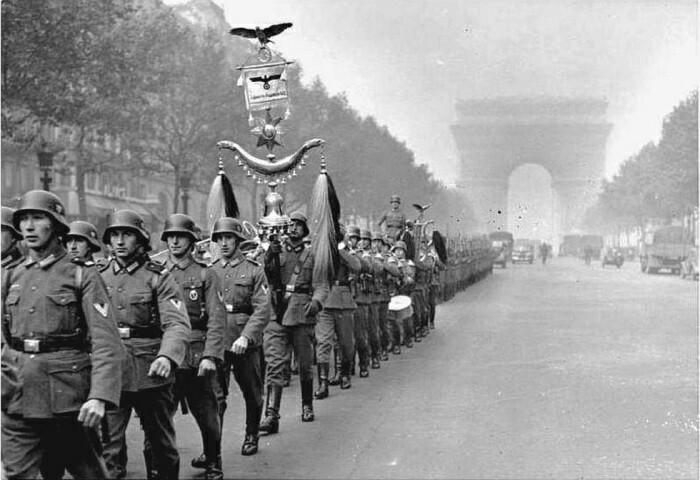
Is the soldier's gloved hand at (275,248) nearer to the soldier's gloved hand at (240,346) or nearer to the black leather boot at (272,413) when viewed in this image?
the black leather boot at (272,413)

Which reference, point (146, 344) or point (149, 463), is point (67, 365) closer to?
point (146, 344)

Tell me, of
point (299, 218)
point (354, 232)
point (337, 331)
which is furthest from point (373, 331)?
point (299, 218)

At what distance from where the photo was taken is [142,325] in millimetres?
5750

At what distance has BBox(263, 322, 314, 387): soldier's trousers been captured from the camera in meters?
8.33

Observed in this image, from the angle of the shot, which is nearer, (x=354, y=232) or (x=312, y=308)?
(x=312, y=308)

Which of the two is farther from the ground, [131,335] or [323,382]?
[131,335]

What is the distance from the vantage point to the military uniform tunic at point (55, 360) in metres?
4.61

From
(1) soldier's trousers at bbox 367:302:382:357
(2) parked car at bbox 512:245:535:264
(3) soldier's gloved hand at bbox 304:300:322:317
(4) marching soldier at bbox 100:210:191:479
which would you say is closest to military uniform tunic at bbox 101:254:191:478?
(4) marching soldier at bbox 100:210:191:479

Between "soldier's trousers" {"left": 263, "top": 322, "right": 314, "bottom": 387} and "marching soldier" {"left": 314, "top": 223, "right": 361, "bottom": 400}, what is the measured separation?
165 cm

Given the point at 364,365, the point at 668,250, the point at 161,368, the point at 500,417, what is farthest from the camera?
the point at 668,250

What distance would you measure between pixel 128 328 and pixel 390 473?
6.89 feet

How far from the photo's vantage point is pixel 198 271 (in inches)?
259

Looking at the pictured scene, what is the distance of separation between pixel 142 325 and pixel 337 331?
5.06m

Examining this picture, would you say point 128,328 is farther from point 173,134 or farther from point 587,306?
point 173,134
